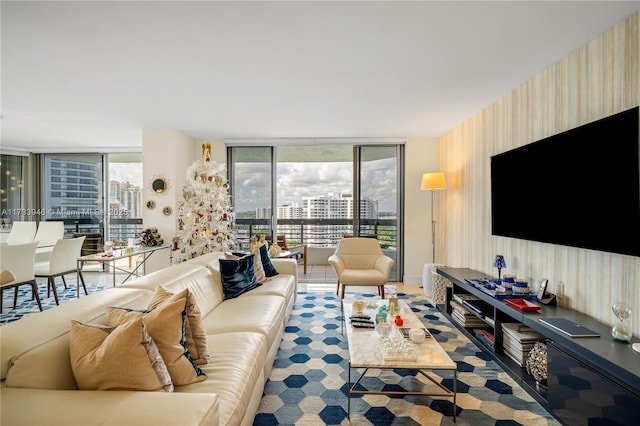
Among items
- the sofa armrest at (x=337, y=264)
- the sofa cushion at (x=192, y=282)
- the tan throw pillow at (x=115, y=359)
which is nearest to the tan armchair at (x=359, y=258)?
the sofa armrest at (x=337, y=264)

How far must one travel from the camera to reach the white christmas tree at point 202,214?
464 centimetres

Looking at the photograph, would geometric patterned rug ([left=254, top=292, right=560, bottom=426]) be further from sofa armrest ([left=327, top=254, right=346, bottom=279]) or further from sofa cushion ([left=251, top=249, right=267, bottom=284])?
sofa armrest ([left=327, top=254, right=346, bottom=279])

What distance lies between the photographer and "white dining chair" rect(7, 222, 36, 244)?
5359 mm

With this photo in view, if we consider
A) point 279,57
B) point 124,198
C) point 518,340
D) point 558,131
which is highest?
point 279,57

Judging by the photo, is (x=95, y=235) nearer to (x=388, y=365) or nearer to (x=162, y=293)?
(x=162, y=293)

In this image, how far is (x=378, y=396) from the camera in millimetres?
2100

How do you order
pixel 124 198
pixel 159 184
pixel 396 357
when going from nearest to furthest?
pixel 396 357
pixel 159 184
pixel 124 198

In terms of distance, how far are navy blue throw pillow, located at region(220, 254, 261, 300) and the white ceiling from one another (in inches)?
69.5

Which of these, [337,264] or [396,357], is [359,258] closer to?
[337,264]

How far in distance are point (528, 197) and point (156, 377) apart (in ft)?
10.1

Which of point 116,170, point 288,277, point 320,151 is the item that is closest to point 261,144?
point 320,151

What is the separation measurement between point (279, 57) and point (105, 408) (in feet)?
8.09

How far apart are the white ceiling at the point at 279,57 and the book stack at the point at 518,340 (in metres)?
2.18

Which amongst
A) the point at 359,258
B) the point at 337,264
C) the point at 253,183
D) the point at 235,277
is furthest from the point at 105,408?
the point at 253,183
